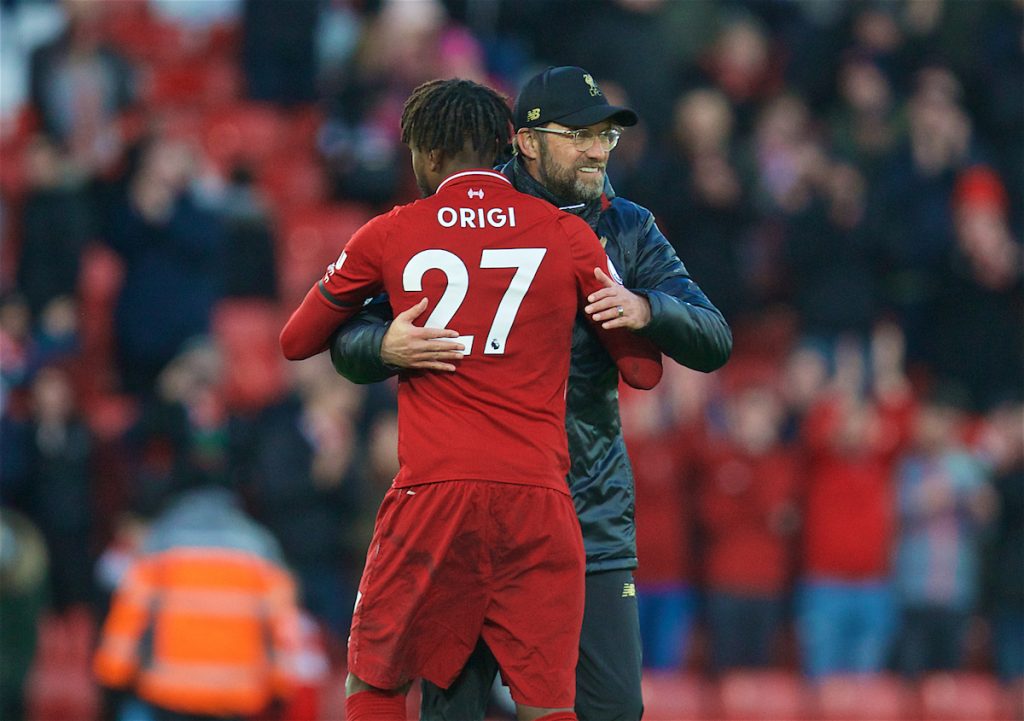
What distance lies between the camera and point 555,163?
468cm

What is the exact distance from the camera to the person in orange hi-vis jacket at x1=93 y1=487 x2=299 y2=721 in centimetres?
819

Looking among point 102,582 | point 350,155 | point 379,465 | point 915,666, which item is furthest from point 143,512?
point 915,666

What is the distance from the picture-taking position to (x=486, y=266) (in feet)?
14.2

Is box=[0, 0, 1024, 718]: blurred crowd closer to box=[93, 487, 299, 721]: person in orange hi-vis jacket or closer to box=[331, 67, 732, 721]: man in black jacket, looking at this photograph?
box=[93, 487, 299, 721]: person in orange hi-vis jacket

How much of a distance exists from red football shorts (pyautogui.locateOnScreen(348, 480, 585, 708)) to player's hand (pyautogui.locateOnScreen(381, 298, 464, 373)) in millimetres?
306

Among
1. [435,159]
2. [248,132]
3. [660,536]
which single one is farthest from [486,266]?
[248,132]

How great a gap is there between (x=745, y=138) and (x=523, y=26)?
1998 mm

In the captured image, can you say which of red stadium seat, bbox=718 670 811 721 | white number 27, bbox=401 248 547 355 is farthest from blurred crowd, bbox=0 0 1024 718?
white number 27, bbox=401 248 547 355

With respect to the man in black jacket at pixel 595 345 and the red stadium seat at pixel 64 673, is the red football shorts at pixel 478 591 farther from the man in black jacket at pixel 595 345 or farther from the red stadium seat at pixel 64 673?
the red stadium seat at pixel 64 673

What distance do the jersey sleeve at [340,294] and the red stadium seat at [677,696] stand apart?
22.1 ft

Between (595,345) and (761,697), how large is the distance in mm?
7000

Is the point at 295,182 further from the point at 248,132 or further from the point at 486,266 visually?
the point at 486,266

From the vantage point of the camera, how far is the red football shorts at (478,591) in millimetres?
4301

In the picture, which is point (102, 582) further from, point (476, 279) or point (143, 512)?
point (476, 279)
